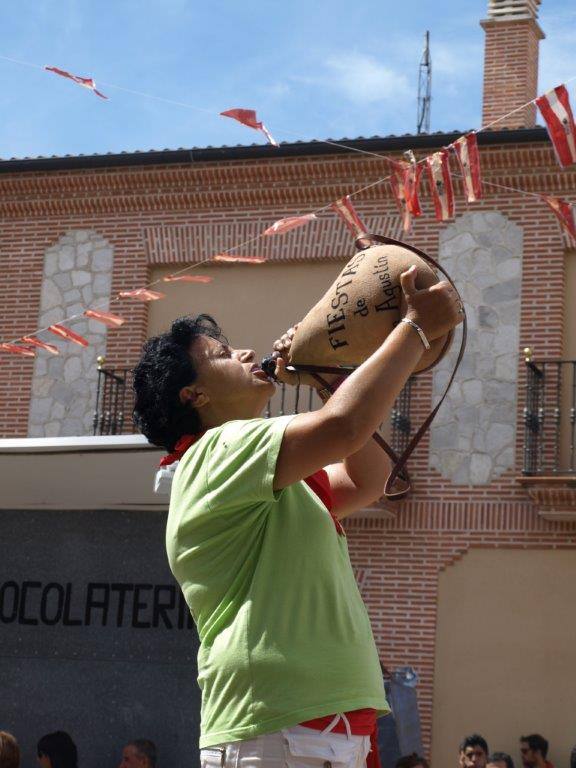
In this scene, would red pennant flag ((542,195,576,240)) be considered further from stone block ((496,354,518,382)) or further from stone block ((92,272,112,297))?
stone block ((92,272,112,297))

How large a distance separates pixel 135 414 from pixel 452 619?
11.5 m

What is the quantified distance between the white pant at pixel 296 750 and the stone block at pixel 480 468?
39.4ft

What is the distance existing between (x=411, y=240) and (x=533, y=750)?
555cm

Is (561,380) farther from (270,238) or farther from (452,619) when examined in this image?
(270,238)

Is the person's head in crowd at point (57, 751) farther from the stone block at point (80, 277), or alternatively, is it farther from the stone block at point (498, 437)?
the stone block at point (80, 277)

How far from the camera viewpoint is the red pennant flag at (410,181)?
37.9 ft

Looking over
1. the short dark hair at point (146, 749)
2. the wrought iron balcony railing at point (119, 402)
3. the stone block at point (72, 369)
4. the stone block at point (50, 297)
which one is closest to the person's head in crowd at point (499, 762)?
the short dark hair at point (146, 749)

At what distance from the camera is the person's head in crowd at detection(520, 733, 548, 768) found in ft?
42.7

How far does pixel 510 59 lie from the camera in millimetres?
17281

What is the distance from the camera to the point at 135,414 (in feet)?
11.5

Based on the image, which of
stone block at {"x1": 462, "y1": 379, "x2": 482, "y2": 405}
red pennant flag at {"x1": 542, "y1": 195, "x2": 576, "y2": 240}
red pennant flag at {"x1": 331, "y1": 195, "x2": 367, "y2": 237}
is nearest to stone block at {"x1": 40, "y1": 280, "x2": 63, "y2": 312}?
red pennant flag at {"x1": 331, "y1": 195, "x2": 367, "y2": 237}

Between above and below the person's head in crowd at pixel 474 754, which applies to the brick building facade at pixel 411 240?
above

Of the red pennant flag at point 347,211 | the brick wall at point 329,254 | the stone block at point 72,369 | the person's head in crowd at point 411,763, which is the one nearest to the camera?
the person's head in crowd at point 411,763

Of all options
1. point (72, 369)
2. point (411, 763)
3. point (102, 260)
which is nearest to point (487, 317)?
point (102, 260)
